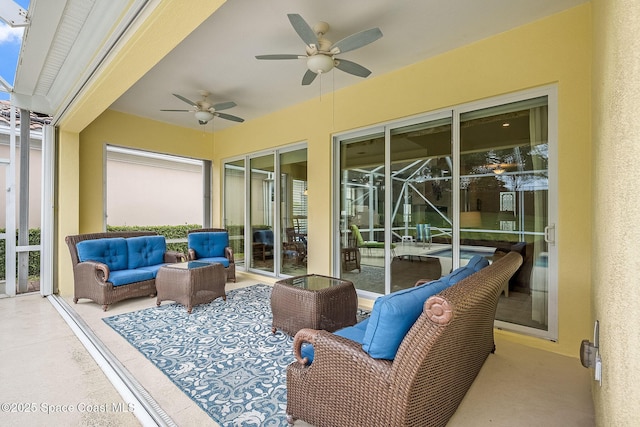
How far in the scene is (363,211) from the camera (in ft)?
14.6

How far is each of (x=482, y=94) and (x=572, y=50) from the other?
2.51 ft

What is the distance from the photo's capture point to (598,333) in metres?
1.76

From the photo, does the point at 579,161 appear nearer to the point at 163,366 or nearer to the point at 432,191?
the point at 432,191

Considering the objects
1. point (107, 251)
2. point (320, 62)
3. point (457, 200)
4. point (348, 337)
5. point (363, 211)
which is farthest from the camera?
point (363, 211)

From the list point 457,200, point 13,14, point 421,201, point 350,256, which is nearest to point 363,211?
point 350,256

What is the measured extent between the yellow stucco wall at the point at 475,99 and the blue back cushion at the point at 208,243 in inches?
63.9

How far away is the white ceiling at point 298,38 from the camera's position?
106 inches

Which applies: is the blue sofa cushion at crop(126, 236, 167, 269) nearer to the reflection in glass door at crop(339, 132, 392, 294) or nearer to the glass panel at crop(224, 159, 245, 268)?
the glass panel at crop(224, 159, 245, 268)

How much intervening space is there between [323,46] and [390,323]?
2.60 metres

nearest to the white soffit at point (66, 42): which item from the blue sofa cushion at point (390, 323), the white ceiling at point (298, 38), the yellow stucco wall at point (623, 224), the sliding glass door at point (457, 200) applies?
the white ceiling at point (298, 38)

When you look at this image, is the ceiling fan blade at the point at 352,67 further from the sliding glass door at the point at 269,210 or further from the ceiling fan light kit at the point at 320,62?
the sliding glass door at the point at 269,210

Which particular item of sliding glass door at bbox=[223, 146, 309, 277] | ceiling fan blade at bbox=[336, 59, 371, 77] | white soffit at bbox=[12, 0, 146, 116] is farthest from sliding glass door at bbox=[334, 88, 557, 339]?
white soffit at bbox=[12, 0, 146, 116]

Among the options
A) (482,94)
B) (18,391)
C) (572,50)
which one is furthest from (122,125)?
(572,50)

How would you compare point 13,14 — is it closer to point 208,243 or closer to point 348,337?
point 208,243
